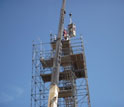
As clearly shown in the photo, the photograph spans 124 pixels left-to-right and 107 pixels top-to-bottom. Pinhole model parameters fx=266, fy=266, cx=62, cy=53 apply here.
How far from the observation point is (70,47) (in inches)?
1286

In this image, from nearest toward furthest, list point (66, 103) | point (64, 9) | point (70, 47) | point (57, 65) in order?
point (57, 65)
point (64, 9)
point (66, 103)
point (70, 47)

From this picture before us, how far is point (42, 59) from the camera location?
31844 mm

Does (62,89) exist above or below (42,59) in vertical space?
below

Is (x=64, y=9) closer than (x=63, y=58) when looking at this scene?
Yes

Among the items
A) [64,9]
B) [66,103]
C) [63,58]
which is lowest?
[66,103]

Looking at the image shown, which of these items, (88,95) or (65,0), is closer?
(65,0)

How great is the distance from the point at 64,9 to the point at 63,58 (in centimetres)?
741

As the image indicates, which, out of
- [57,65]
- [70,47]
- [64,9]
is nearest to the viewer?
[57,65]

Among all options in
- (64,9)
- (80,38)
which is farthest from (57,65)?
(80,38)

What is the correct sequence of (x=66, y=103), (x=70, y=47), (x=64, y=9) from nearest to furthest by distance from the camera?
1. (x=64, y=9)
2. (x=66, y=103)
3. (x=70, y=47)

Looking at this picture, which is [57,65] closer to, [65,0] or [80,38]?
[65,0]

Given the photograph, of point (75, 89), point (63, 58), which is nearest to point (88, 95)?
point (75, 89)

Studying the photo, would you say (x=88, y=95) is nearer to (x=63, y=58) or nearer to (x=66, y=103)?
(x=66, y=103)

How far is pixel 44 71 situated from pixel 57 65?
398 inches
